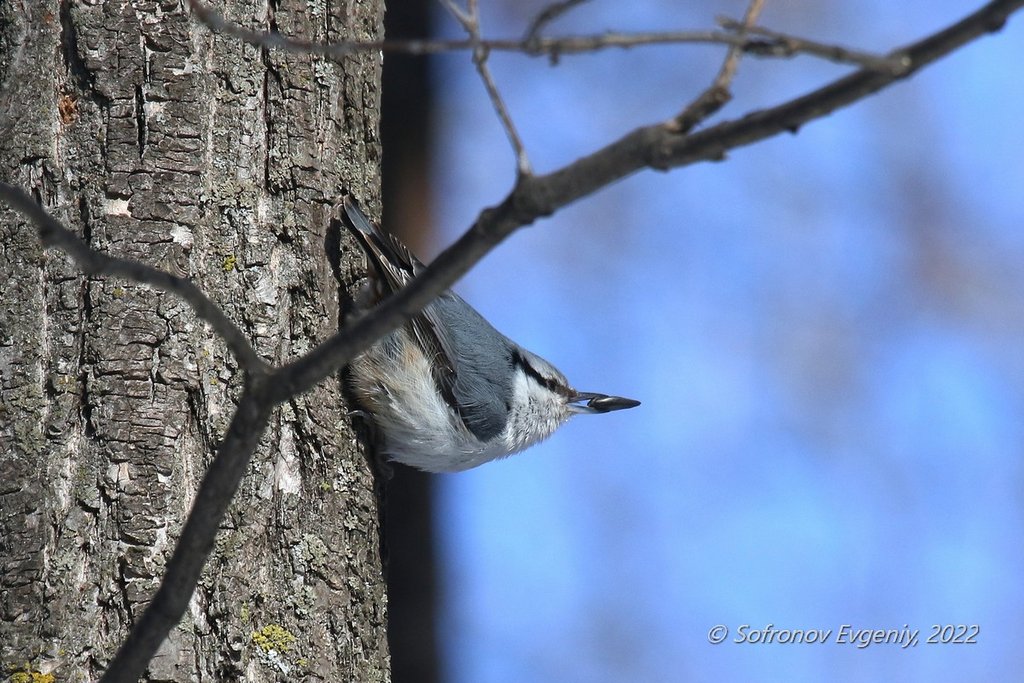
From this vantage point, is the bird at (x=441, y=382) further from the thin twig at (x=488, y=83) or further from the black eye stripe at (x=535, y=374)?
the thin twig at (x=488, y=83)

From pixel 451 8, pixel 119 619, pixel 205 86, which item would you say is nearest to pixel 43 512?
pixel 119 619

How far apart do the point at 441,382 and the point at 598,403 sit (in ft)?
2.97

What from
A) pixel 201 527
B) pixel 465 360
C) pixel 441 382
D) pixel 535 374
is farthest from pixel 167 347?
pixel 535 374

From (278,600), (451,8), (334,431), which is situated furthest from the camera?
(334,431)

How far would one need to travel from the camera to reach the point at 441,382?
2.95 metres

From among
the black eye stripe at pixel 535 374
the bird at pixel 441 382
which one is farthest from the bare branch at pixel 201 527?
the black eye stripe at pixel 535 374

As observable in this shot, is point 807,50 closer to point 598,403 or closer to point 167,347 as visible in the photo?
point 167,347

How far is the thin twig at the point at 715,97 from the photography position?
3.55ft

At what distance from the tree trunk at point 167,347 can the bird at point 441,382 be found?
0.82 feet

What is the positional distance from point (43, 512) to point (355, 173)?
3.27ft

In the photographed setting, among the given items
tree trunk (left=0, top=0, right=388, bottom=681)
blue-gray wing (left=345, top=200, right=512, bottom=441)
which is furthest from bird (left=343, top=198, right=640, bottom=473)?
tree trunk (left=0, top=0, right=388, bottom=681)

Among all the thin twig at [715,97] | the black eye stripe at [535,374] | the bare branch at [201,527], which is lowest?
the bare branch at [201,527]

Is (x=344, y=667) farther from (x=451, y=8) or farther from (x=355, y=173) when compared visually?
(x=451, y=8)

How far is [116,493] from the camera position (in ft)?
6.39
